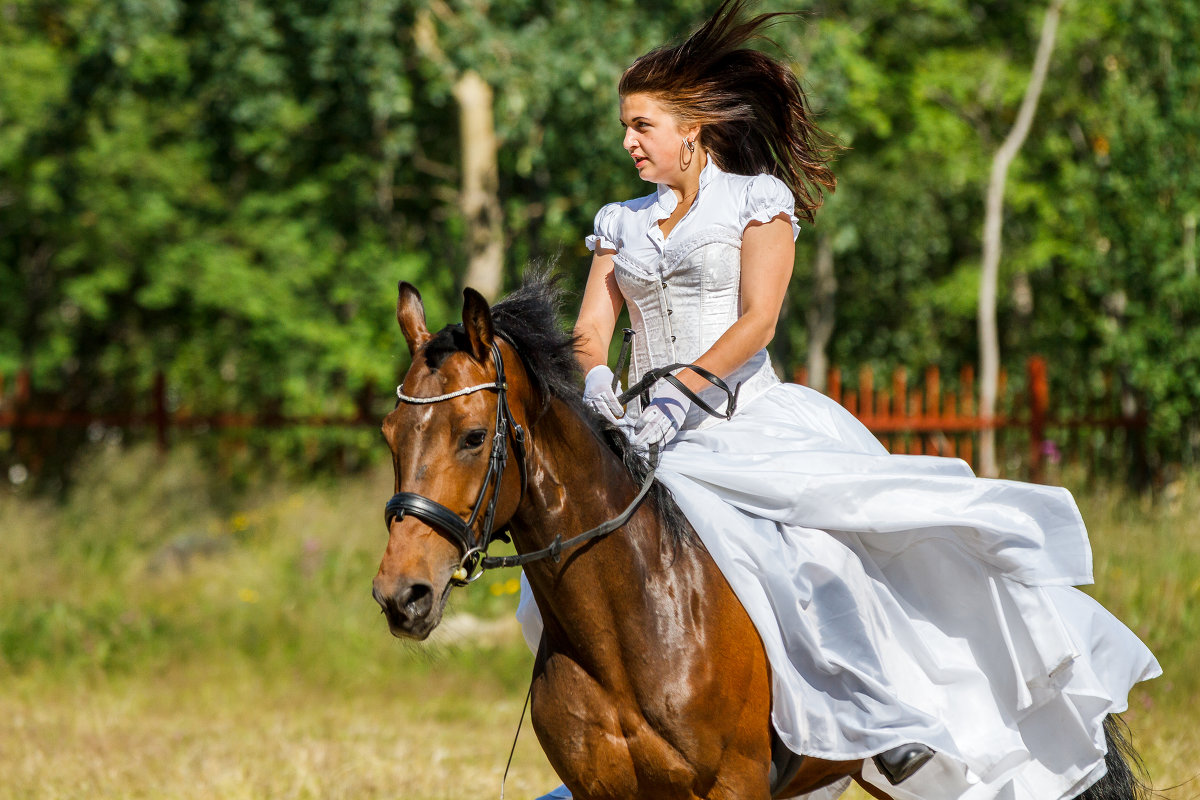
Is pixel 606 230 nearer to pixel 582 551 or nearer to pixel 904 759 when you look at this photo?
pixel 582 551

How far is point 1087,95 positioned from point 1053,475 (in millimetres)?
14517

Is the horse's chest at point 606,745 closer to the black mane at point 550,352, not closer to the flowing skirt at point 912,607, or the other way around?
the flowing skirt at point 912,607

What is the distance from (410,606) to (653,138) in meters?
1.73

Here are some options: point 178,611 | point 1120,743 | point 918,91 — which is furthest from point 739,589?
point 918,91

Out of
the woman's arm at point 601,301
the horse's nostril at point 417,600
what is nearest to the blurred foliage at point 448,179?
the woman's arm at point 601,301

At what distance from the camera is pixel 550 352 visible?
3.22 metres

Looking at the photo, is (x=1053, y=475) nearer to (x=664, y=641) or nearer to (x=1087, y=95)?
(x=664, y=641)

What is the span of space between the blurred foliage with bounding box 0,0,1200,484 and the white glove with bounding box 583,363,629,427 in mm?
7304

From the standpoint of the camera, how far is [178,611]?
408 inches

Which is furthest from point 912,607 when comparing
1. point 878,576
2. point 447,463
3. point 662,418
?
point 447,463

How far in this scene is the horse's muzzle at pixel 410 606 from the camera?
8.73 ft

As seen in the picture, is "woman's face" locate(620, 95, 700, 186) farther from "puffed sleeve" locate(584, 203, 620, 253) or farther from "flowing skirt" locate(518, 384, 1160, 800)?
"flowing skirt" locate(518, 384, 1160, 800)

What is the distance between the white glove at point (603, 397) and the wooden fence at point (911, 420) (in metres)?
8.58

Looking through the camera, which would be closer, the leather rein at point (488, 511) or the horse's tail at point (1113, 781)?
the leather rein at point (488, 511)
